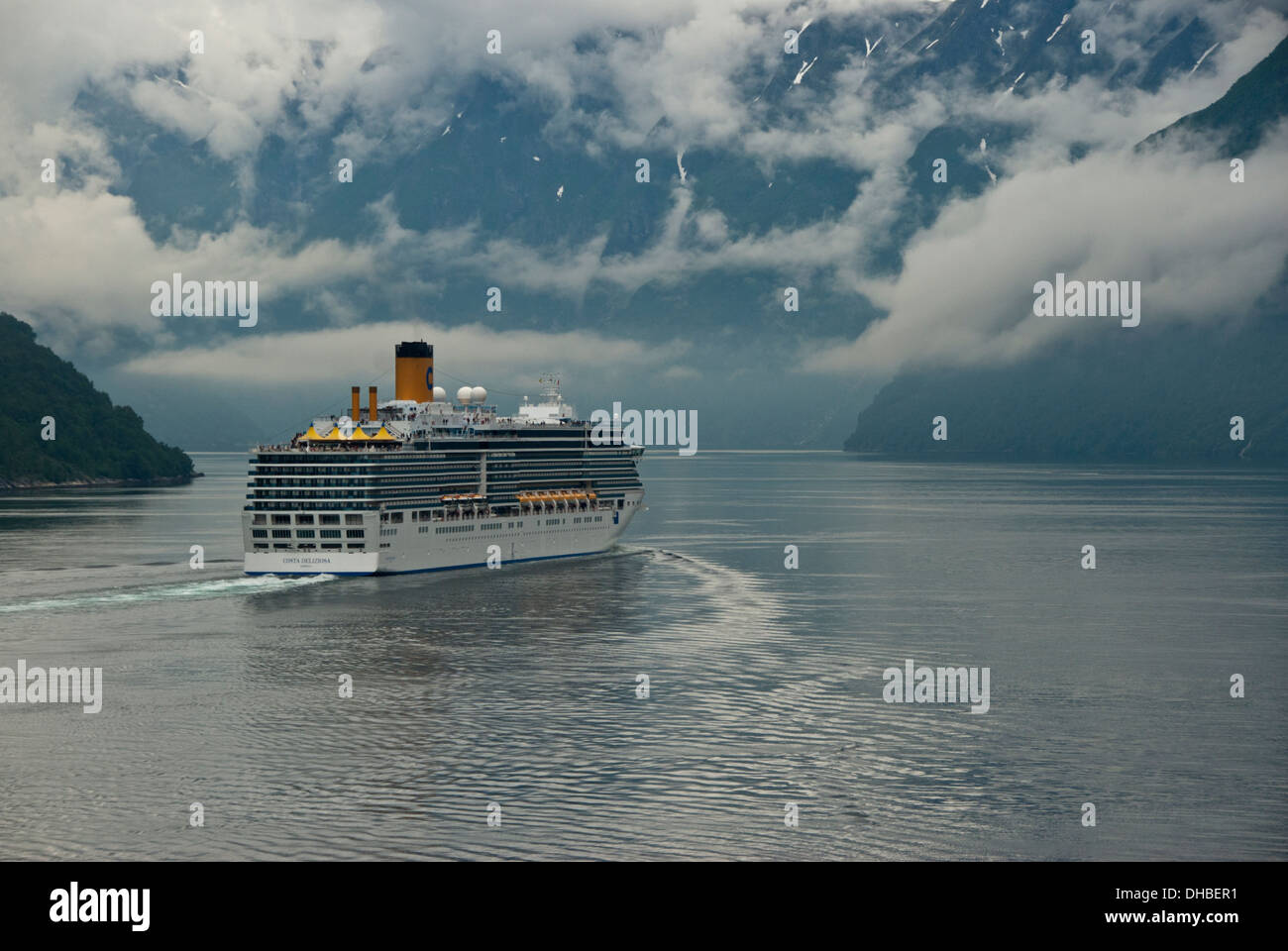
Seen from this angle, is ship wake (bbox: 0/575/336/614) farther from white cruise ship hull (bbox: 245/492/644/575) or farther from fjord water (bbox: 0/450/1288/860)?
white cruise ship hull (bbox: 245/492/644/575)

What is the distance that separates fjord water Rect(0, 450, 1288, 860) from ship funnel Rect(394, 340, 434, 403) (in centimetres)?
2598

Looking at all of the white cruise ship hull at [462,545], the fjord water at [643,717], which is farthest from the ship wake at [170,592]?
the white cruise ship hull at [462,545]

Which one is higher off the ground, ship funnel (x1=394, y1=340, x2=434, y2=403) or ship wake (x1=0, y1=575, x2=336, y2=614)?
ship funnel (x1=394, y1=340, x2=434, y2=403)

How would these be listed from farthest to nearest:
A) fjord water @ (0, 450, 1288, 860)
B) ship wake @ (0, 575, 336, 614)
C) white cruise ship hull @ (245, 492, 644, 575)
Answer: white cruise ship hull @ (245, 492, 644, 575) → ship wake @ (0, 575, 336, 614) → fjord water @ (0, 450, 1288, 860)

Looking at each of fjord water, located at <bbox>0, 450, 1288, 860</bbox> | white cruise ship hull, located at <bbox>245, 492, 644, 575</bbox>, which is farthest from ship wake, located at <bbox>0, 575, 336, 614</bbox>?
white cruise ship hull, located at <bbox>245, 492, 644, 575</bbox>

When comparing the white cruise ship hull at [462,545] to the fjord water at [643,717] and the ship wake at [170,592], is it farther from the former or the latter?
the fjord water at [643,717]

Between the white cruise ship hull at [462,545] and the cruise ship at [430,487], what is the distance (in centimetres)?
10

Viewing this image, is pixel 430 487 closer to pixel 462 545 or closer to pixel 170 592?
pixel 462 545

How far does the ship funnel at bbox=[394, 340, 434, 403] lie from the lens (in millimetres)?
122625

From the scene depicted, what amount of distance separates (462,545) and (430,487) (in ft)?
16.6

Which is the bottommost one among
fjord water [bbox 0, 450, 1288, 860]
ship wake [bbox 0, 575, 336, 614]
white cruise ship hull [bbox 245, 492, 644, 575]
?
fjord water [bbox 0, 450, 1288, 860]

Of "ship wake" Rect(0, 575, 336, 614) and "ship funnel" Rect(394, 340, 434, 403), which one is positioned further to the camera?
"ship funnel" Rect(394, 340, 434, 403)
